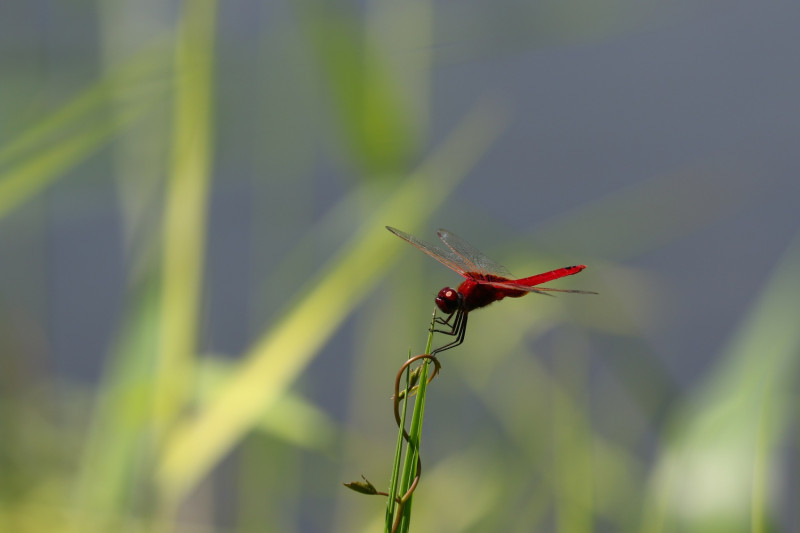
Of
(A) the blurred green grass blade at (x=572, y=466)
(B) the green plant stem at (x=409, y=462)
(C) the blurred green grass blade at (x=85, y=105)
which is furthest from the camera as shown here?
(A) the blurred green grass blade at (x=572, y=466)

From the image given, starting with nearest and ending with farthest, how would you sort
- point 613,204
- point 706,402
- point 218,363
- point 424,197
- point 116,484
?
point 116,484 → point 706,402 → point 424,197 → point 218,363 → point 613,204

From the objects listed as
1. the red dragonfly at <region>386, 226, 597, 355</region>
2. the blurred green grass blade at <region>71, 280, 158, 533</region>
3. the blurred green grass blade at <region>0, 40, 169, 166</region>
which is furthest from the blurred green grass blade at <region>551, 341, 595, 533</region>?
the blurred green grass blade at <region>0, 40, 169, 166</region>

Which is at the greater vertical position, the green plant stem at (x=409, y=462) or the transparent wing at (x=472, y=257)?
the transparent wing at (x=472, y=257)

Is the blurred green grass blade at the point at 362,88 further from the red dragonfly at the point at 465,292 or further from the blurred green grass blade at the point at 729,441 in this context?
the blurred green grass blade at the point at 729,441

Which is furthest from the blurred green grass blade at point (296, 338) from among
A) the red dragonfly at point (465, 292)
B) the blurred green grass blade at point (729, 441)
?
the blurred green grass blade at point (729, 441)

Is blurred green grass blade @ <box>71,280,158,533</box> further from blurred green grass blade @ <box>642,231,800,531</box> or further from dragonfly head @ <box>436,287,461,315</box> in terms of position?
blurred green grass blade @ <box>642,231,800,531</box>

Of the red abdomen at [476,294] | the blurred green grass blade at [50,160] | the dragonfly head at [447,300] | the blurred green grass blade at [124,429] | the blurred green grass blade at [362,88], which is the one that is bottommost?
the blurred green grass blade at [124,429]

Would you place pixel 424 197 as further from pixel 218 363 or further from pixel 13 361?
pixel 13 361

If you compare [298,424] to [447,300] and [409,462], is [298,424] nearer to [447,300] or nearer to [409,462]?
[447,300]

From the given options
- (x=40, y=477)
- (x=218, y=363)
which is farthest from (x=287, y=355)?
(x=40, y=477)
